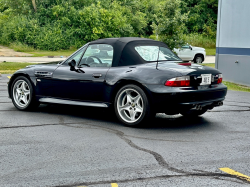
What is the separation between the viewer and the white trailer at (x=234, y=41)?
13.7 m

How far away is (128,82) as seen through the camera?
665cm

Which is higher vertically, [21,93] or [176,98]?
[176,98]

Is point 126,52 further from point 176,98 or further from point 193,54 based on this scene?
point 193,54

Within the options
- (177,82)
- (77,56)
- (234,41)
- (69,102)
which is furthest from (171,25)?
(177,82)

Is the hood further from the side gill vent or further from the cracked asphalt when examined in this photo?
the cracked asphalt

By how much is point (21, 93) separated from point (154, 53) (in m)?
2.94

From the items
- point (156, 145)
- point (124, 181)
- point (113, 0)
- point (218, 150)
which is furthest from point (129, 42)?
point (113, 0)

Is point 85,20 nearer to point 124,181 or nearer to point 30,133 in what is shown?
point 30,133

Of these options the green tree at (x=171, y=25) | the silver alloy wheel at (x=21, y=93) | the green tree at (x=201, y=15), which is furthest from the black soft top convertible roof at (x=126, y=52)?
the green tree at (x=201, y=15)

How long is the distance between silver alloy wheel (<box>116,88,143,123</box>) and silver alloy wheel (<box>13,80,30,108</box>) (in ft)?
7.54

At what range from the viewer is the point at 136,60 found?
22.4ft

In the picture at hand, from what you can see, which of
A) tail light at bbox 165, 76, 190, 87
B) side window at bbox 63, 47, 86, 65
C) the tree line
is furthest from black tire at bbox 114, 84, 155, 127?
the tree line

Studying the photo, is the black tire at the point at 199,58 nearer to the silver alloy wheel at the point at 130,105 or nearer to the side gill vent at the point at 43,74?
the side gill vent at the point at 43,74

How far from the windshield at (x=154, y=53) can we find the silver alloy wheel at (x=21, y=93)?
8.44 feet
